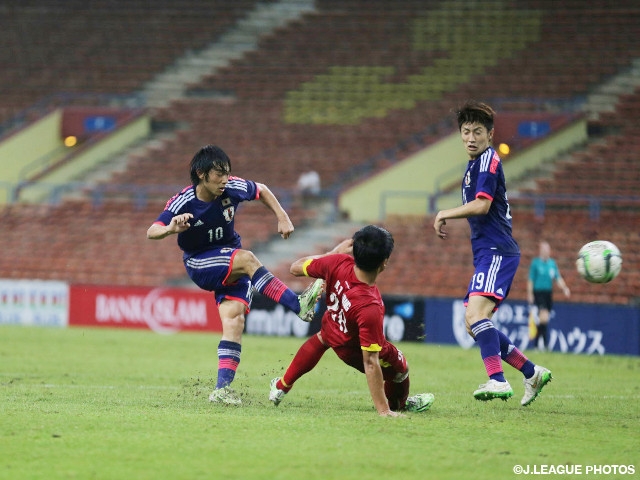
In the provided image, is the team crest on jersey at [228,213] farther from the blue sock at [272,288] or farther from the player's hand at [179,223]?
the player's hand at [179,223]

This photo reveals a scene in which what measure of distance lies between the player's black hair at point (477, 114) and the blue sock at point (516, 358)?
1701mm

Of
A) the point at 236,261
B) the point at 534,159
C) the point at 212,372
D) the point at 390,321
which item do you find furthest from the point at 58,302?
the point at 236,261

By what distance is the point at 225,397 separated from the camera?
8469mm

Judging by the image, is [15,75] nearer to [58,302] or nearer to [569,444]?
[58,302]

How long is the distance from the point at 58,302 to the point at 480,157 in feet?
48.0

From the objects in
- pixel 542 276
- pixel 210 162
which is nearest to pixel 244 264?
pixel 210 162

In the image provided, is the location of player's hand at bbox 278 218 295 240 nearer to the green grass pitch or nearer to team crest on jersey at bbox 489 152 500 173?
the green grass pitch

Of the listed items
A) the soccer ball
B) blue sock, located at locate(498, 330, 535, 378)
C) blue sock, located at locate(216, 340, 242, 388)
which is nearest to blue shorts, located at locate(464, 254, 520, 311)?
blue sock, located at locate(498, 330, 535, 378)

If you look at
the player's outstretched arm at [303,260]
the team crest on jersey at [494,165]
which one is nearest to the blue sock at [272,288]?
the player's outstretched arm at [303,260]

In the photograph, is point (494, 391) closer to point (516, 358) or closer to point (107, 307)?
point (516, 358)

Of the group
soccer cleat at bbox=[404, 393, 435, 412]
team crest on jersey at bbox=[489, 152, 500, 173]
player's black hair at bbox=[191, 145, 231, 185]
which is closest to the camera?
soccer cleat at bbox=[404, 393, 435, 412]

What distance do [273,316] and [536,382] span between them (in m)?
11.5

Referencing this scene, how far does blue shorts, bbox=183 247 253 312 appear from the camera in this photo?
876cm

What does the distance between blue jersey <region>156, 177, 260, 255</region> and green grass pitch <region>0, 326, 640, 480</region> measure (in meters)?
1.30
